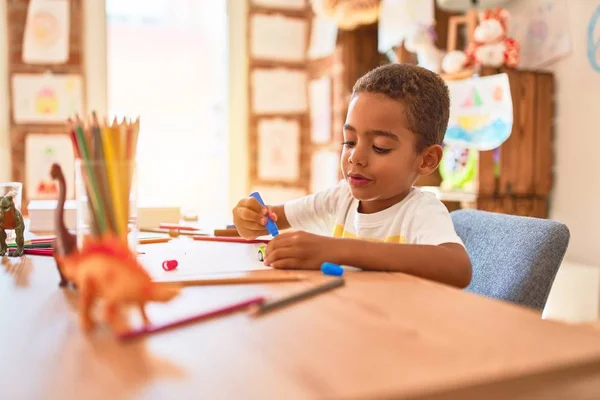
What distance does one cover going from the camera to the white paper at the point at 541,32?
2.03 meters

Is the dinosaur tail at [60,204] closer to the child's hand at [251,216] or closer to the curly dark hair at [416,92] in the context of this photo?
the child's hand at [251,216]

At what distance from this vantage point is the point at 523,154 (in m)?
2.03

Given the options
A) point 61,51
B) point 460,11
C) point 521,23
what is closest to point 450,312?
point 521,23

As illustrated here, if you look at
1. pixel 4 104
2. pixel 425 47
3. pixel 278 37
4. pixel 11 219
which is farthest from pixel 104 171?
pixel 278 37

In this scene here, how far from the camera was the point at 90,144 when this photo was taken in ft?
1.63

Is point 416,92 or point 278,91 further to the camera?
point 278,91

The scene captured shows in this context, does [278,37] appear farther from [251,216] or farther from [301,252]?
[301,252]

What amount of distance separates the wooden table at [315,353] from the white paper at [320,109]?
2375 mm

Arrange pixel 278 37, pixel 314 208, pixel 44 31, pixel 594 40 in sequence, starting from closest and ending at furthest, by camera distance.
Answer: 1. pixel 314 208
2. pixel 594 40
3. pixel 44 31
4. pixel 278 37

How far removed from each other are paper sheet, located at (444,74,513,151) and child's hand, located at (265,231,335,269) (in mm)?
1341

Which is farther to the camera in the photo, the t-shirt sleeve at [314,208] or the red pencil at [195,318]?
the t-shirt sleeve at [314,208]

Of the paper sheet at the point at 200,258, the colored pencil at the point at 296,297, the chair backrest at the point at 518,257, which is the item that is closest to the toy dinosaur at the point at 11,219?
the paper sheet at the point at 200,258

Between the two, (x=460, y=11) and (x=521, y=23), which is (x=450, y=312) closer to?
(x=521, y=23)

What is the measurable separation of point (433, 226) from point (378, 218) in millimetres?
168
